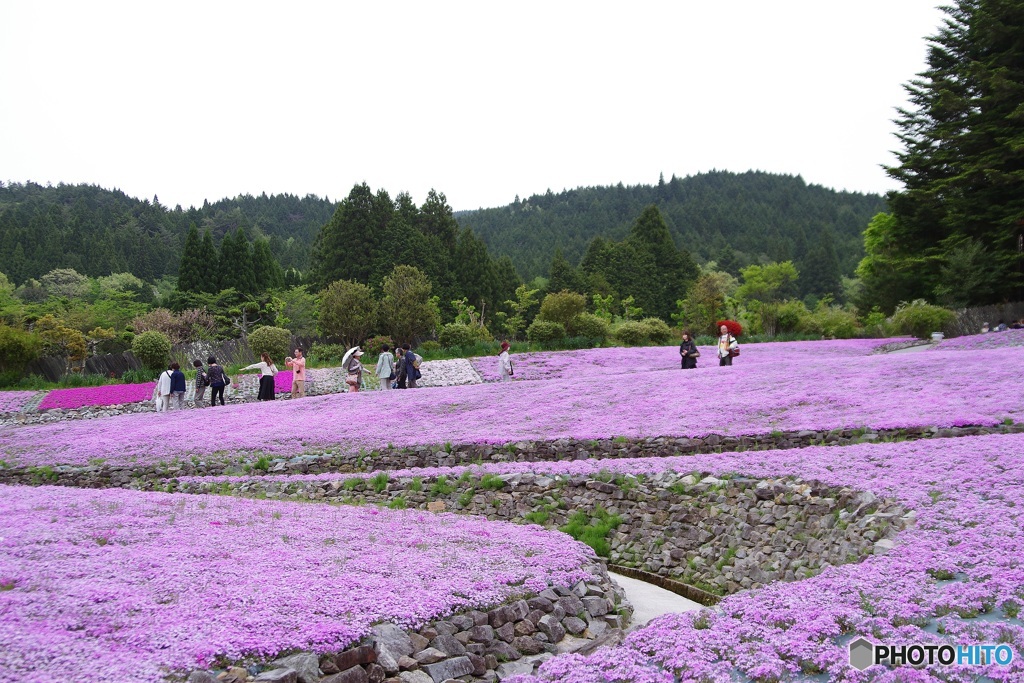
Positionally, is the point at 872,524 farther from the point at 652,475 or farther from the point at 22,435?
the point at 22,435

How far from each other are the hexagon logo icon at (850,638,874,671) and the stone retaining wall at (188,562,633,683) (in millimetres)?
1878

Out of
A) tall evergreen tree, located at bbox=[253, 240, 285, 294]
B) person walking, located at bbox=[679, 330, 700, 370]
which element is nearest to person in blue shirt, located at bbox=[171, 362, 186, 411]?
person walking, located at bbox=[679, 330, 700, 370]

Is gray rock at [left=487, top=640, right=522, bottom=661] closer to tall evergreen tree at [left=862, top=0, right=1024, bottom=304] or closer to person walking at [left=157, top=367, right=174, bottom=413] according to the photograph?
person walking at [left=157, top=367, right=174, bottom=413]

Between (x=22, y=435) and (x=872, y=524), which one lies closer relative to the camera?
(x=872, y=524)

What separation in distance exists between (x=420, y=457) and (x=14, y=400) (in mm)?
19891

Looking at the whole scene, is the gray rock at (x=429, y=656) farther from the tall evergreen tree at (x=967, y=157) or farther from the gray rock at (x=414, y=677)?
the tall evergreen tree at (x=967, y=157)

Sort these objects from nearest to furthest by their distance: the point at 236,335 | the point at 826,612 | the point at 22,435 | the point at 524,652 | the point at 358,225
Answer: the point at 826,612
the point at 524,652
the point at 22,435
the point at 236,335
the point at 358,225

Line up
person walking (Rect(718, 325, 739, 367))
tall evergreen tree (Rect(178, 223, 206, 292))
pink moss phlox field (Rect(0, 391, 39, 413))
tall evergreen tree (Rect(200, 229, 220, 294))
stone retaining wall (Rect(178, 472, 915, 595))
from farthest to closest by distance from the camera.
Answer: tall evergreen tree (Rect(200, 229, 220, 294)), tall evergreen tree (Rect(178, 223, 206, 292)), pink moss phlox field (Rect(0, 391, 39, 413)), person walking (Rect(718, 325, 739, 367)), stone retaining wall (Rect(178, 472, 915, 595))

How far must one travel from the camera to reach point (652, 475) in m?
11.7

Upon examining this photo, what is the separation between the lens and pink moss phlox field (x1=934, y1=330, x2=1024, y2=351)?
A: 26797 millimetres

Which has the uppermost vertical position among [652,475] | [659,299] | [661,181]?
[661,181]

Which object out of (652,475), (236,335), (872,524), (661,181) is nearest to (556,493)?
(652,475)

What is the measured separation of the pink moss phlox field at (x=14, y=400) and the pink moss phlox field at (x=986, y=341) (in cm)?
3240

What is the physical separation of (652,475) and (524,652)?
5605 mm
